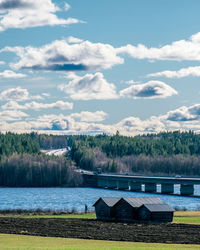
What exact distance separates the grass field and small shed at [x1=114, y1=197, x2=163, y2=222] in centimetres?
2810

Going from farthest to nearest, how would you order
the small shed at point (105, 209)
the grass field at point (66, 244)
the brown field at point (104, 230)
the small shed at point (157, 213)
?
the small shed at point (105, 209) → the small shed at point (157, 213) → the brown field at point (104, 230) → the grass field at point (66, 244)

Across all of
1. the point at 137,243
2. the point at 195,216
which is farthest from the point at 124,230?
the point at 195,216

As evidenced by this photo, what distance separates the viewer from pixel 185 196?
175250 millimetres

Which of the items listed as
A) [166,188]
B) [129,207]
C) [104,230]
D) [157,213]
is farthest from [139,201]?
[166,188]

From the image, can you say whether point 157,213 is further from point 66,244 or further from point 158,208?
point 66,244

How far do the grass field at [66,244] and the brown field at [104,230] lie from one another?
10.3ft

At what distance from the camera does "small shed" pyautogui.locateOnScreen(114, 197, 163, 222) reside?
93438 millimetres

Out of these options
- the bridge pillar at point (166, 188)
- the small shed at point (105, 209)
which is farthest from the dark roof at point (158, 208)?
the bridge pillar at point (166, 188)

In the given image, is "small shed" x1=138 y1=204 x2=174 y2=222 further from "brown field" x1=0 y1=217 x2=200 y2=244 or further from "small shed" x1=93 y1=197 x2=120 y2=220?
"small shed" x1=93 y1=197 x2=120 y2=220

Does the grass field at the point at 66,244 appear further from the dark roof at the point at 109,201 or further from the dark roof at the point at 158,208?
the dark roof at the point at 109,201

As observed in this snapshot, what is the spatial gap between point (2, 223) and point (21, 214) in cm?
2215

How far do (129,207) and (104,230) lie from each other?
1765 cm

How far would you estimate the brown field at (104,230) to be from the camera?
68000 mm

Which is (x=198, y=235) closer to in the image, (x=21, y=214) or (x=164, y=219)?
(x=164, y=219)
